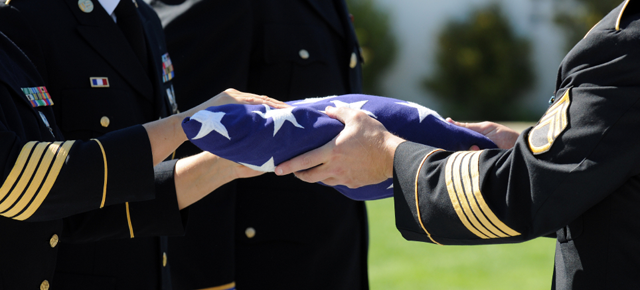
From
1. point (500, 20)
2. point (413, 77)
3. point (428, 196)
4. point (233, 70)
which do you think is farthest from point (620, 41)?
point (413, 77)

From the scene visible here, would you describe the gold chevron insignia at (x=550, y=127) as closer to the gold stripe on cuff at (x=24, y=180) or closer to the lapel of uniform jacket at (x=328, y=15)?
the gold stripe on cuff at (x=24, y=180)

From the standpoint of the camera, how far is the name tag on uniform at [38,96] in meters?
1.31

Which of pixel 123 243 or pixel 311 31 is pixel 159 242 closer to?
pixel 123 243

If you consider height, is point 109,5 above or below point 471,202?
above

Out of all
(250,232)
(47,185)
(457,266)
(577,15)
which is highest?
(47,185)

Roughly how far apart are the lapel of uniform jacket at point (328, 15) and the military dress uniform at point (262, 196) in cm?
1

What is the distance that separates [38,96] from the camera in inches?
53.2

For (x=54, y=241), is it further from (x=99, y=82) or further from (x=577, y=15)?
(x=577, y=15)

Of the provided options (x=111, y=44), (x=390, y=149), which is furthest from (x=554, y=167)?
(x=111, y=44)

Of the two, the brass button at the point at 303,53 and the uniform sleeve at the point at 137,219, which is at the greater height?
the brass button at the point at 303,53

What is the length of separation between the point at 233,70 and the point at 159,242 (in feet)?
1.86

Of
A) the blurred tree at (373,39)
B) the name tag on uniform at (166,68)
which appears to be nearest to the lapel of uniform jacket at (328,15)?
the name tag on uniform at (166,68)

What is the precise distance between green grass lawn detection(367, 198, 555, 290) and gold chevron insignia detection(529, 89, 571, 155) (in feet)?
10.7

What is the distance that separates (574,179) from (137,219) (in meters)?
1.01
